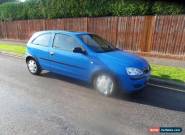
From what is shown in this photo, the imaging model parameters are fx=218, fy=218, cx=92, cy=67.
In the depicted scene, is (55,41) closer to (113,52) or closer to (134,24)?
(113,52)

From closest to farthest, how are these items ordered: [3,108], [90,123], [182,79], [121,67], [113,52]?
[90,123], [3,108], [121,67], [113,52], [182,79]

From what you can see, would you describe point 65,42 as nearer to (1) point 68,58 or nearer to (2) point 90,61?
(1) point 68,58

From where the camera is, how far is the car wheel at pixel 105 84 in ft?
18.6

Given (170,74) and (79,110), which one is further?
(170,74)

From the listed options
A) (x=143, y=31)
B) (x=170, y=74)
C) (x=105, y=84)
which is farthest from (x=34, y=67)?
(x=143, y=31)

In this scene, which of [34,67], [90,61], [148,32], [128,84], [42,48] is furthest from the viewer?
[148,32]

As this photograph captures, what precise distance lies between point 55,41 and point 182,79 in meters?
4.27

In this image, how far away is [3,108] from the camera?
5.00 m

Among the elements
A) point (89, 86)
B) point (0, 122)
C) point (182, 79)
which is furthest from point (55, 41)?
point (182, 79)

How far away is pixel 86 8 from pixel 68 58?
898cm

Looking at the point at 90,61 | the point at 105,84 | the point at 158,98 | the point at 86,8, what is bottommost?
the point at 158,98

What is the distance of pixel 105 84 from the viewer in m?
5.78

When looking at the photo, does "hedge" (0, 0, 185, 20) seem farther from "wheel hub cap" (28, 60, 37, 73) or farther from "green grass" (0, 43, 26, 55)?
"wheel hub cap" (28, 60, 37, 73)

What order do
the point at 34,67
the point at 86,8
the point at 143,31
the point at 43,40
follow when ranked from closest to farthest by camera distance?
the point at 43,40 < the point at 34,67 < the point at 143,31 < the point at 86,8
